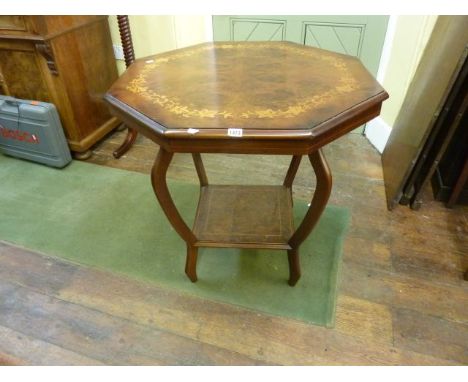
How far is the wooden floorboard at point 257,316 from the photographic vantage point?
1.11m

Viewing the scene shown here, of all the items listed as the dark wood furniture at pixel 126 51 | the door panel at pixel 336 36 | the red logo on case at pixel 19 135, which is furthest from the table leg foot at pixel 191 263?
the door panel at pixel 336 36

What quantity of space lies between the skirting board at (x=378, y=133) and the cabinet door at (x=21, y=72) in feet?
6.63

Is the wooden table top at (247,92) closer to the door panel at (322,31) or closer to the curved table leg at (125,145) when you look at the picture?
the door panel at (322,31)

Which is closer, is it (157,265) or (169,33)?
(157,265)

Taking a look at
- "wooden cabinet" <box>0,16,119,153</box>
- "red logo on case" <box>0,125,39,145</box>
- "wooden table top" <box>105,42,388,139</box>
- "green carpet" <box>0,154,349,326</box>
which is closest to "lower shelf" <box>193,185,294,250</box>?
"green carpet" <box>0,154,349,326</box>

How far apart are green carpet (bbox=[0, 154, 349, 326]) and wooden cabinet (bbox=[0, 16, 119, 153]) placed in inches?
14.0

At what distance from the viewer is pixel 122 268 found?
1.40 metres

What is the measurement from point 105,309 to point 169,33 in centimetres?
171

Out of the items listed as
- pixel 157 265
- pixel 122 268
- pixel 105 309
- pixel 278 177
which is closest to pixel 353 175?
pixel 278 177

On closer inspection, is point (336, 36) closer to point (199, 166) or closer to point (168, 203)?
point (199, 166)

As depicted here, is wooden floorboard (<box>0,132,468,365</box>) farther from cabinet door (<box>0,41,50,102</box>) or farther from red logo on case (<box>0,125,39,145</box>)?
cabinet door (<box>0,41,50,102</box>)
